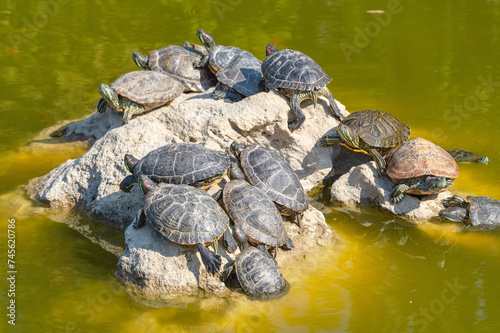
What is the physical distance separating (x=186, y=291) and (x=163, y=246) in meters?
0.52

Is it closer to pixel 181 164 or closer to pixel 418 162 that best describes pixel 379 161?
pixel 418 162

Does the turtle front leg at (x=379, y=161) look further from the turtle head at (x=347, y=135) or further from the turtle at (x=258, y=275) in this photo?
the turtle at (x=258, y=275)

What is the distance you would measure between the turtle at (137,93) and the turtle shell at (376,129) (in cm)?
255

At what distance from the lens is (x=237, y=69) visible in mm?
8195

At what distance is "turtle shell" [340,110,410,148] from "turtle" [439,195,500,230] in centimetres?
111

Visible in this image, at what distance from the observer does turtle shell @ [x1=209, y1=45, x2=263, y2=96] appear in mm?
7930

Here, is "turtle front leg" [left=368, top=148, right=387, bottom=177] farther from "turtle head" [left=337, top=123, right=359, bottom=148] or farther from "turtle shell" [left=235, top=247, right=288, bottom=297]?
"turtle shell" [left=235, top=247, right=288, bottom=297]

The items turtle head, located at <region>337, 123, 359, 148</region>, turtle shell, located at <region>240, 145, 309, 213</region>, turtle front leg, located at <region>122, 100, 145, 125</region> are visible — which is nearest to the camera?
turtle shell, located at <region>240, 145, 309, 213</region>

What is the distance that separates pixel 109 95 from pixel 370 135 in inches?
143

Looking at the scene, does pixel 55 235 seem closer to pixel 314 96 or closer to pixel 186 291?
pixel 186 291

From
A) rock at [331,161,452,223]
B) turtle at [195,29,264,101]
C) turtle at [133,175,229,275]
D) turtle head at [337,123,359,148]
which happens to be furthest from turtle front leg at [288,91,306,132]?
turtle at [133,175,229,275]

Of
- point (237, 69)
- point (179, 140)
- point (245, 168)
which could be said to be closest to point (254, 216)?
point (245, 168)

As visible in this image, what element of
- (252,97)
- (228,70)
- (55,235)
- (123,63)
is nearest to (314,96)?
(252,97)

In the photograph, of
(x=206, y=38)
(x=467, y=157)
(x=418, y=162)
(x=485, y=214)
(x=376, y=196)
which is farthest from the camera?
(x=206, y=38)
